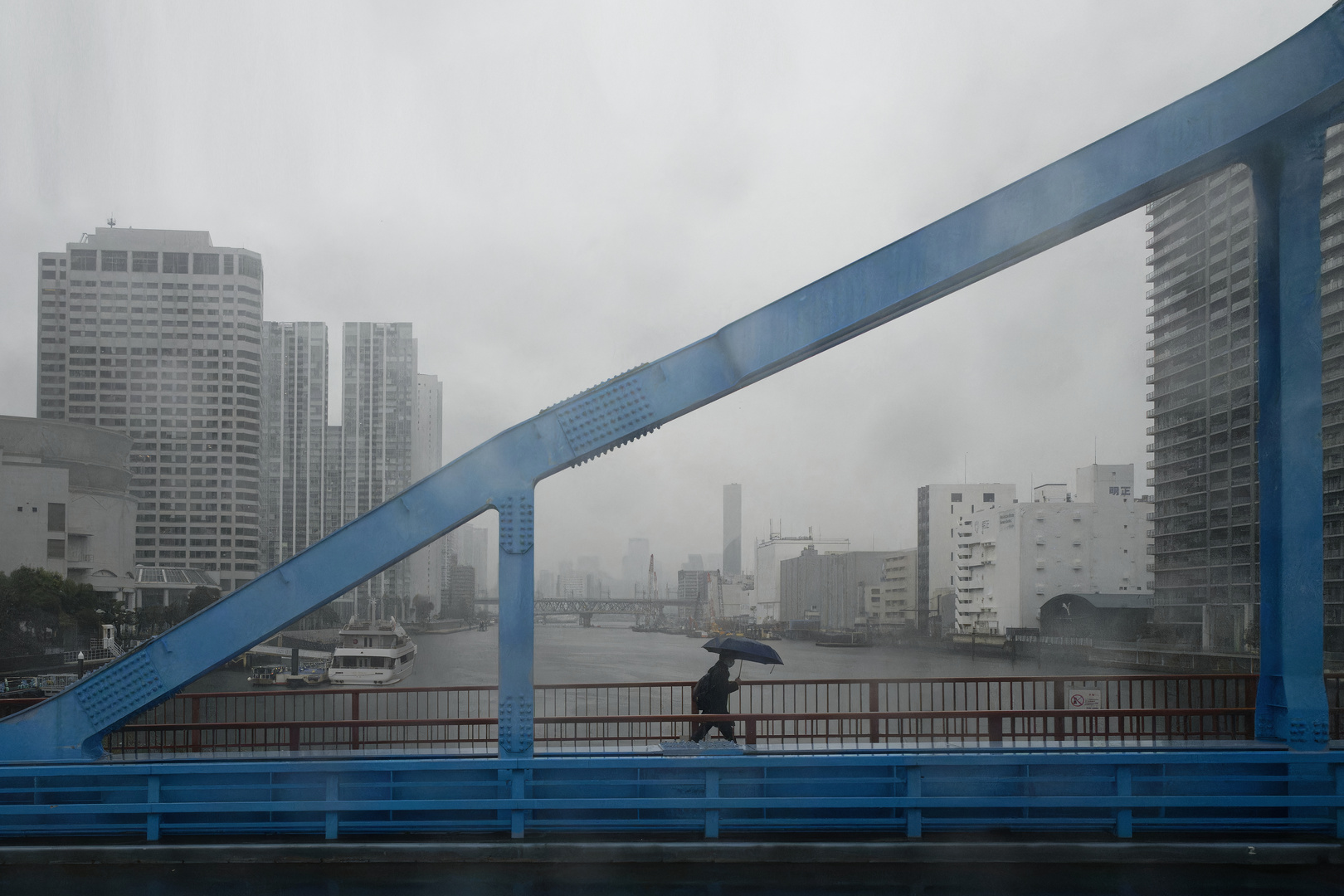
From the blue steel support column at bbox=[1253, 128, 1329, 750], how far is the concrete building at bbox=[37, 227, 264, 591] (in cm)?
2934

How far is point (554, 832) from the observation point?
8.03 metres

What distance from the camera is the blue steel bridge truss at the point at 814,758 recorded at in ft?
25.9

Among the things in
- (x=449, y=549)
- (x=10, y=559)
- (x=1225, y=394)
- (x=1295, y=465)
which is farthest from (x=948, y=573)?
(x=1295, y=465)

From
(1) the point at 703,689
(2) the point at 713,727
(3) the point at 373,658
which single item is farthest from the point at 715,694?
(3) the point at 373,658

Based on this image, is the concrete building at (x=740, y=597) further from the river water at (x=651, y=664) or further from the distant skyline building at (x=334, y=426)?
the distant skyline building at (x=334, y=426)

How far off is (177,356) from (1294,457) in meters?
33.8

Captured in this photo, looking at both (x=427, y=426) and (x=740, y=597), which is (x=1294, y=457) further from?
(x=740, y=597)

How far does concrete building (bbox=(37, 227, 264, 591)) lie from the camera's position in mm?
31141

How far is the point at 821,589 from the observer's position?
11556 centimetres

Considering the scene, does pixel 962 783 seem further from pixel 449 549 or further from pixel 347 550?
pixel 449 549

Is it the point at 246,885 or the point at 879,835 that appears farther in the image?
the point at 879,835

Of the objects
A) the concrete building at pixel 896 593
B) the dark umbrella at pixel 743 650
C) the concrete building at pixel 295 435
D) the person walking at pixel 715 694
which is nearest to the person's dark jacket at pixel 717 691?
the person walking at pixel 715 694

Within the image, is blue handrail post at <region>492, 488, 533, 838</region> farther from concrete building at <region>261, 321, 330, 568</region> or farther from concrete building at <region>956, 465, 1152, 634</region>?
Result: concrete building at <region>956, 465, 1152, 634</region>

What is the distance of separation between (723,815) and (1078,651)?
253 ft
